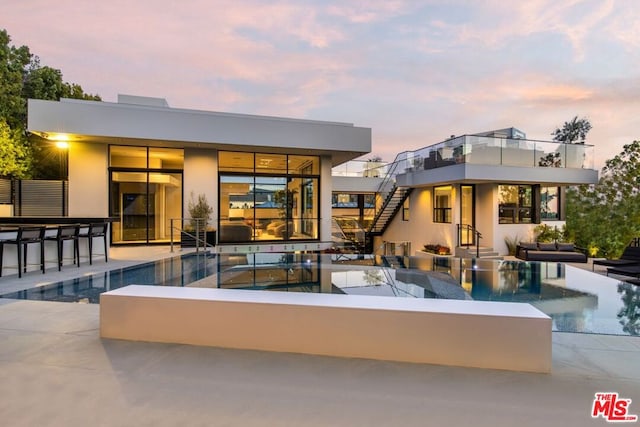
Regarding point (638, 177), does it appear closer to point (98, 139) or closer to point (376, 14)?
point (376, 14)

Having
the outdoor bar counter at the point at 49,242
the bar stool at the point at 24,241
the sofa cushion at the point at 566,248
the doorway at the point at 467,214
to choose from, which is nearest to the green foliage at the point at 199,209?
the outdoor bar counter at the point at 49,242

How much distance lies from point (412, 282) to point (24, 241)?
7.54m

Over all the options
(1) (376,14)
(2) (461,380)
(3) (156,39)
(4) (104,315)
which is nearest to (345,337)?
(2) (461,380)

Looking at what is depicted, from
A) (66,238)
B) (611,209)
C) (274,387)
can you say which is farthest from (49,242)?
(611,209)

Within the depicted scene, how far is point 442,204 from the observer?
16.6 m

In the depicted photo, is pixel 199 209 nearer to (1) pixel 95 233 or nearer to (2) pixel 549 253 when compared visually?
(1) pixel 95 233

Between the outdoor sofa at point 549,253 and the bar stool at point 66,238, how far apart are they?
14.5 m

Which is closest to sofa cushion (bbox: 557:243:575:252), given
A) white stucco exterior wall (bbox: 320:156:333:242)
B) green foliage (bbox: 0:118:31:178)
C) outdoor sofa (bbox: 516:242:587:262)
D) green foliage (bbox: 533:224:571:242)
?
outdoor sofa (bbox: 516:242:587:262)

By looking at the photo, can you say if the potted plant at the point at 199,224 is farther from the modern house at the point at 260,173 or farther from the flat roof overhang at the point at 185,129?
the flat roof overhang at the point at 185,129

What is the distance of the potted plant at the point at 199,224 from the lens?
11484 mm

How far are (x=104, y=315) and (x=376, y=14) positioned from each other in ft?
37.9

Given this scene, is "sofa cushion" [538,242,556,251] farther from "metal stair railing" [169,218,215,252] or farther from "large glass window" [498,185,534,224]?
"metal stair railing" [169,218,215,252]

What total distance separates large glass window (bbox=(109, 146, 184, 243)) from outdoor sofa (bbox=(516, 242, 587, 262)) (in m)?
13.2

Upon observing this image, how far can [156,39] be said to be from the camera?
12203mm
